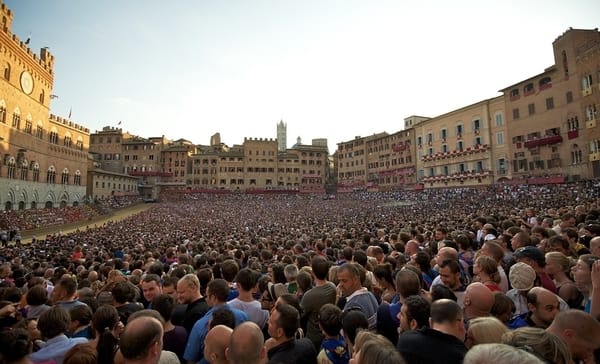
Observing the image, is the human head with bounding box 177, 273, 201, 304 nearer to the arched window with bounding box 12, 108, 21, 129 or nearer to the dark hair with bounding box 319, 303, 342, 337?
the dark hair with bounding box 319, 303, 342, 337

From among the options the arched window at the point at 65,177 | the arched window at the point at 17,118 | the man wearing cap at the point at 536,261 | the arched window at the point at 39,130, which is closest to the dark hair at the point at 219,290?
the man wearing cap at the point at 536,261

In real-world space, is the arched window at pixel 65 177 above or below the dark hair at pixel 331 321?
above

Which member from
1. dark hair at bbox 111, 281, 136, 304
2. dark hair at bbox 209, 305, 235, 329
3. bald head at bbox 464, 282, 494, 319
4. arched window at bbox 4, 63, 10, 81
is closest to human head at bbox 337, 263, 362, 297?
bald head at bbox 464, 282, 494, 319

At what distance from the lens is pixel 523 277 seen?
4.02 metres

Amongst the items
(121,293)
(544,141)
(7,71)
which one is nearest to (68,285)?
(121,293)

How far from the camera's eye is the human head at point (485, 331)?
2.59 m

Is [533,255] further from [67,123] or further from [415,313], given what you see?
[67,123]

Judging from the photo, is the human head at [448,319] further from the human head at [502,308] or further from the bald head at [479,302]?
the human head at [502,308]

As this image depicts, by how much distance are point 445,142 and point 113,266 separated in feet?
171

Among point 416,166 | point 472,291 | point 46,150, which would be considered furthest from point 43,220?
point 416,166

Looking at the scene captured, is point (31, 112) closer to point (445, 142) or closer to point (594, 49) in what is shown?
point (445, 142)

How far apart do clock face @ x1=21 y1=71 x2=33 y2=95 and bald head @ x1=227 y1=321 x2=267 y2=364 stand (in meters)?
54.7

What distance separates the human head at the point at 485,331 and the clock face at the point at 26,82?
56097 mm

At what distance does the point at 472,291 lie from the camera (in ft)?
11.3
